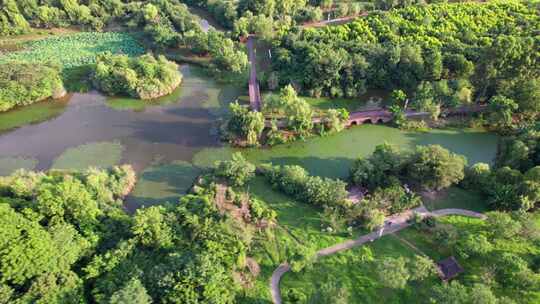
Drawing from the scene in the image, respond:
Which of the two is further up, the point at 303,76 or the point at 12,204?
the point at 303,76

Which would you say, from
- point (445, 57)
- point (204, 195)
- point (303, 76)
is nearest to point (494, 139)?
point (445, 57)

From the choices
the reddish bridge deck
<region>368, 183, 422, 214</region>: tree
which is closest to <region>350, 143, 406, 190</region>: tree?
<region>368, 183, 422, 214</region>: tree

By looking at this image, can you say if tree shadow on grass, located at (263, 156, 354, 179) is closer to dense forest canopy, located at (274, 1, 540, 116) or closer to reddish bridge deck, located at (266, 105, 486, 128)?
reddish bridge deck, located at (266, 105, 486, 128)

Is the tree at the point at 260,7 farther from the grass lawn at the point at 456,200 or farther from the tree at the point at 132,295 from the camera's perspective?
the tree at the point at 132,295

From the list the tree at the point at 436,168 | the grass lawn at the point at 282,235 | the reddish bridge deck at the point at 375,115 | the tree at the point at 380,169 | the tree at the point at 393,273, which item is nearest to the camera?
the tree at the point at 393,273

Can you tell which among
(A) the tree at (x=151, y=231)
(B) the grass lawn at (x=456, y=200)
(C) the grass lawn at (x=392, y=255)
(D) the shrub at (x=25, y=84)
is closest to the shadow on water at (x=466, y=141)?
(B) the grass lawn at (x=456, y=200)

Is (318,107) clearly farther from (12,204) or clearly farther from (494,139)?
(12,204)

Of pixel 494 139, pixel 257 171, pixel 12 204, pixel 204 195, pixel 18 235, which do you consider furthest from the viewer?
pixel 494 139
